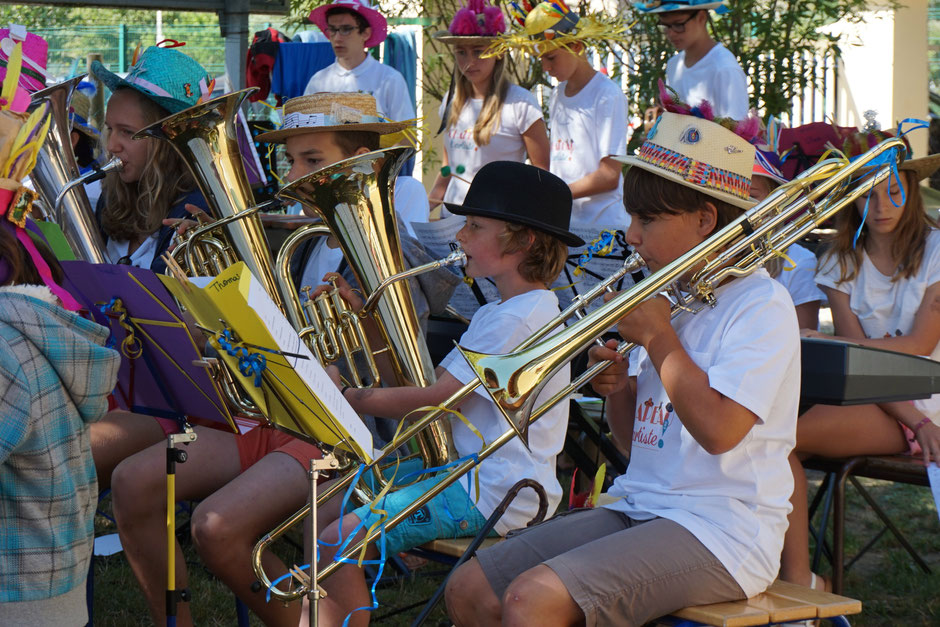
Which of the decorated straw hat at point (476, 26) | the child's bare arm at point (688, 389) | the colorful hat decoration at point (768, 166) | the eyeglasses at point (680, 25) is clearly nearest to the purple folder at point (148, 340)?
the child's bare arm at point (688, 389)

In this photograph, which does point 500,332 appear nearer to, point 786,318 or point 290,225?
point 786,318

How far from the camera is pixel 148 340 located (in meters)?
2.40

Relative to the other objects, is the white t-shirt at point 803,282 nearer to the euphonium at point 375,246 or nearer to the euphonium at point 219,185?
the euphonium at point 375,246

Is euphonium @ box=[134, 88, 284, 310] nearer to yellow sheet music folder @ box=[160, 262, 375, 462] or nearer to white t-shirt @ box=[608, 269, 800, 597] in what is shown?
yellow sheet music folder @ box=[160, 262, 375, 462]

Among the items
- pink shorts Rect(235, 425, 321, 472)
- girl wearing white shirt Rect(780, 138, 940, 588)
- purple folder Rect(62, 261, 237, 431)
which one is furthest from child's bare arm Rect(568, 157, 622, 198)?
purple folder Rect(62, 261, 237, 431)

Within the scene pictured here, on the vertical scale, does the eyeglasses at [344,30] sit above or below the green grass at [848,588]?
above

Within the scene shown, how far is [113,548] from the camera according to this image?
3.09m

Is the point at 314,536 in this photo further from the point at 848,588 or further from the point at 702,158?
the point at 848,588

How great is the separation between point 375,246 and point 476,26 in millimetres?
2370

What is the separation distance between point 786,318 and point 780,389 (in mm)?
143

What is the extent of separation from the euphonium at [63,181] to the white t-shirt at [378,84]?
2.24m

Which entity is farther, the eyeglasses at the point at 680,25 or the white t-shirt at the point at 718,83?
the eyeglasses at the point at 680,25

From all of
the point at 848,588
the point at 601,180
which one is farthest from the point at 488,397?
the point at 601,180

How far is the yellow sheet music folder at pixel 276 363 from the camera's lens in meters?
1.82
